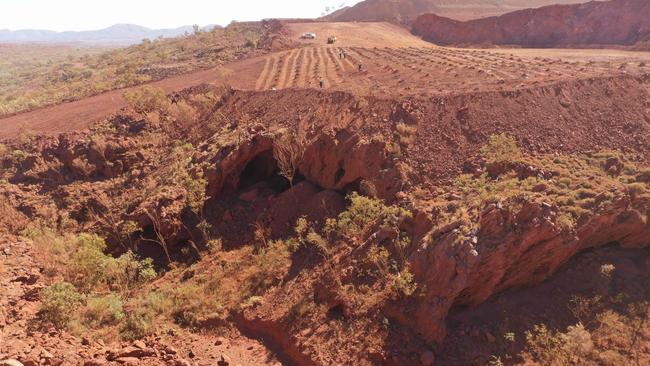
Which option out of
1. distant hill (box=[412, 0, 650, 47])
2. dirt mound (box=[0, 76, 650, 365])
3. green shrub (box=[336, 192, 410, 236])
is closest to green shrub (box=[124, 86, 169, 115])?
dirt mound (box=[0, 76, 650, 365])

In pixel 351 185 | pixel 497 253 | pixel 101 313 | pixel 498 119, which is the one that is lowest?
pixel 101 313

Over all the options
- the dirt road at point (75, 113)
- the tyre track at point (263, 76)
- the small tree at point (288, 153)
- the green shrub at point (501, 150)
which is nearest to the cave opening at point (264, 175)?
the small tree at point (288, 153)

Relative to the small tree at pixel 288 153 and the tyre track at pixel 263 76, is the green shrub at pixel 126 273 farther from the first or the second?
the tyre track at pixel 263 76

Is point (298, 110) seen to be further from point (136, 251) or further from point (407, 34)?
point (407, 34)

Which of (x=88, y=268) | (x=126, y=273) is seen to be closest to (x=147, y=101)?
(x=126, y=273)

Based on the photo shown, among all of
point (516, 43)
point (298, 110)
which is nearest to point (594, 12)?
point (516, 43)

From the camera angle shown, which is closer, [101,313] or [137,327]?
[137,327]

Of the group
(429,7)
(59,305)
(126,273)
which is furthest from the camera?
(429,7)

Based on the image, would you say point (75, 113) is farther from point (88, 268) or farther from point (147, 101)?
point (88, 268)
